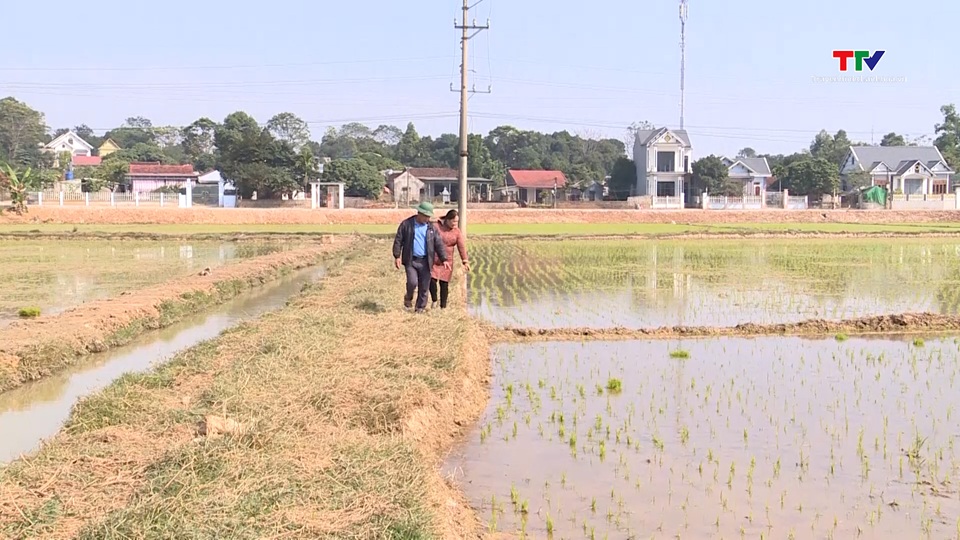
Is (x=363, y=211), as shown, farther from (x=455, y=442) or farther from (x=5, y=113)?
(x=5, y=113)

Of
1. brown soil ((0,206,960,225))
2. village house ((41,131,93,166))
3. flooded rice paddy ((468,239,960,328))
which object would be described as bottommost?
flooded rice paddy ((468,239,960,328))

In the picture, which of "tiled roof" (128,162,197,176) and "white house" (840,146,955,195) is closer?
"tiled roof" (128,162,197,176)

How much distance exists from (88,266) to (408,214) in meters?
22.7

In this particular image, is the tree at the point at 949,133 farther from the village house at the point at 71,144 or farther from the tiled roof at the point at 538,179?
the village house at the point at 71,144

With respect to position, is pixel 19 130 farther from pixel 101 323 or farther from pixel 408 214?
pixel 101 323

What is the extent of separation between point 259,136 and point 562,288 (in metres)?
37.0

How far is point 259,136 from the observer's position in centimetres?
5019

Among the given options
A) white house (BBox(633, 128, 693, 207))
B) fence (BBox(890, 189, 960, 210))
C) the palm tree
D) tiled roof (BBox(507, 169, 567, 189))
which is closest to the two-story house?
tiled roof (BBox(507, 169, 567, 189))

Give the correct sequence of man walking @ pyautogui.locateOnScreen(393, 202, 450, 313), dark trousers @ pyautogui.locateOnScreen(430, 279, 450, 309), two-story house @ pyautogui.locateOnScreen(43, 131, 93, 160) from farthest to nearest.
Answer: two-story house @ pyautogui.locateOnScreen(43, 131, 93, 160)
dark trousers @ pyautogui.locateOnScreen(430, 279, 450, 309)
man walking @ pyautogui.locateOnScreen(393, 202, 450, 313)

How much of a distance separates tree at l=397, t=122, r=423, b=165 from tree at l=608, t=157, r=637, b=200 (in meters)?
21.8

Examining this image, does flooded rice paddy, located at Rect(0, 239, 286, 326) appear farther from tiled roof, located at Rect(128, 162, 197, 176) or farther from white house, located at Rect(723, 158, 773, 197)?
white house, located at Rect(723, 158, 773, 197)

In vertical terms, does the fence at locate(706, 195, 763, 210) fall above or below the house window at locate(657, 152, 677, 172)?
below

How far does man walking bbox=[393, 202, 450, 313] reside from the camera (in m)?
9.88

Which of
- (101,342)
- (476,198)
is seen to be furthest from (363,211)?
(101,342)
